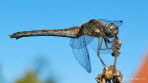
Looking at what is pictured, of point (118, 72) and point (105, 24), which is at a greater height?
point (105, 24)

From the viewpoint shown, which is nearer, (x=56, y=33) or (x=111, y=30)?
(x=111, y=30)

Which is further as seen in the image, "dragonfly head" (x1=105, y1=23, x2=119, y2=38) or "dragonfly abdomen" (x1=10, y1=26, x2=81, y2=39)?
"dragonfly abdomen" (x1=10, y1=26, x2=81, y2=39)

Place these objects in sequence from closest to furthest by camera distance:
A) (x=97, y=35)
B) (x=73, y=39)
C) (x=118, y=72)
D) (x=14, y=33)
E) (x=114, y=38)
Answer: (x=118, y=72) < (x=114, y=38) < (x=97, y=35) < (x=73, y=39) < (x=14, y=33)

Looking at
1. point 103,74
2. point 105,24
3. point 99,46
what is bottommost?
Result: point 103,74

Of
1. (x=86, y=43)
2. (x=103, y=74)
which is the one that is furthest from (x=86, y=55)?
(x=103, y=74)

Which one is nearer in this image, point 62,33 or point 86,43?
point 86,43

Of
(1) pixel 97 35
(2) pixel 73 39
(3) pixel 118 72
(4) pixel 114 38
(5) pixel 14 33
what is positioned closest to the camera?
(3) pixel 118 72

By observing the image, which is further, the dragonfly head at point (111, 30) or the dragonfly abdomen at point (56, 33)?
the dragonfly abdomen at point (56, 33)

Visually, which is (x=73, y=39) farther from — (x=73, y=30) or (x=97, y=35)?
(x=97, y=35)
